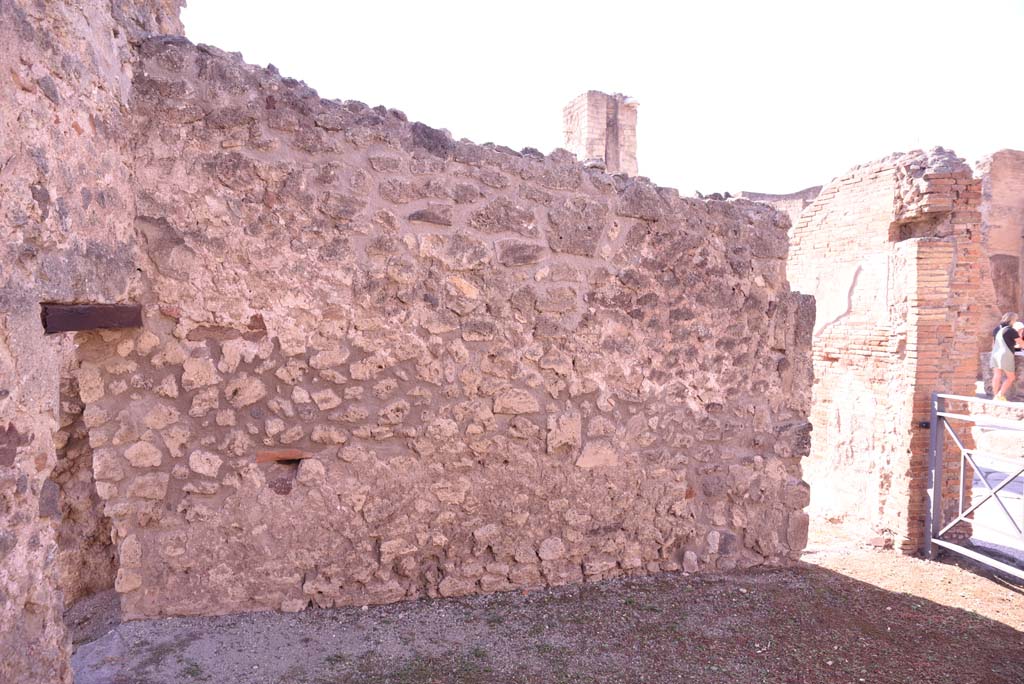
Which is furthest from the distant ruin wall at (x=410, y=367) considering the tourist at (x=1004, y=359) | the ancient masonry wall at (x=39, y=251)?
the tourist at (x=1004, y=359)

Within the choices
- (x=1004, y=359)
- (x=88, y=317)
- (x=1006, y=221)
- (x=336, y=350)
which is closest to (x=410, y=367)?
(x=336, y=350)

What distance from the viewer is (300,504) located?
3.13 m

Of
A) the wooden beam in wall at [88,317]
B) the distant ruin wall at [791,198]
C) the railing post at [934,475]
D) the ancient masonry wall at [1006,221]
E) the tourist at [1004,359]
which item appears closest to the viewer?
the wooden beam in wall at [88,317]

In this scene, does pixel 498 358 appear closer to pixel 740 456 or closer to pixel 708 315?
pixel 708 315

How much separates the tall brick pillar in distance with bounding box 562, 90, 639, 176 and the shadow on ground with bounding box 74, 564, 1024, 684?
35.4ft

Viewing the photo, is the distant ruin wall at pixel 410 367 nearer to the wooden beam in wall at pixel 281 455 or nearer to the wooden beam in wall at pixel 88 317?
the wooden beam in wall at pixel 281 455

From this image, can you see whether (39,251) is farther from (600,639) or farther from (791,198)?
(791,198)

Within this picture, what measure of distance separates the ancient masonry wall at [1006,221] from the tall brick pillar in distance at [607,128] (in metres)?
11.6

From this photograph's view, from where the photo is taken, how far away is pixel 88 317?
2439 mm

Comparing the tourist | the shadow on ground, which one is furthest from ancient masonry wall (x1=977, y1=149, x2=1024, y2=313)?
the shadow on ground

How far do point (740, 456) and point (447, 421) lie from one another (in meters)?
1.91

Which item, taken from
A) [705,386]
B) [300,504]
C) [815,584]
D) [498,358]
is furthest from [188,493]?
[815,584]

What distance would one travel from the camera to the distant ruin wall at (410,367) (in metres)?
2.92

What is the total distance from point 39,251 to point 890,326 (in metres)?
6.31
